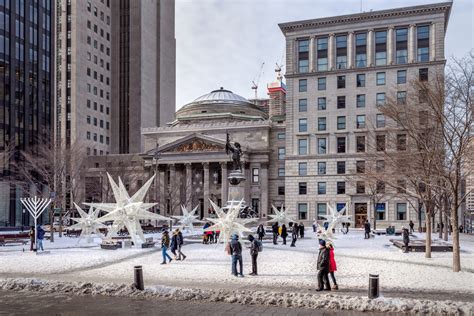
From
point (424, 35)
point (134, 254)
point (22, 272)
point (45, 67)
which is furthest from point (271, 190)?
point (22, 272)

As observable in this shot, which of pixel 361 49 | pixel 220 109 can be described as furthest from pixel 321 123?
pixel 220 109

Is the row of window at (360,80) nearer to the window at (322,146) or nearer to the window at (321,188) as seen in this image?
the window at (322,146)

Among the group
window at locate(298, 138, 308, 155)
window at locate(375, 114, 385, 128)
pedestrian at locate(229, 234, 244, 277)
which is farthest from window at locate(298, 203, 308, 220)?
pedestrian at locate(229, 234, 244, 277)

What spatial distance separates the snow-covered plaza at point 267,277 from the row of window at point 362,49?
54798 millimetres

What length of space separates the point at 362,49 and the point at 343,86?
629 centimetres

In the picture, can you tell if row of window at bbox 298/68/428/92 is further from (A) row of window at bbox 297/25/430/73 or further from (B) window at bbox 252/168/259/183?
(B) window at bbox 252/168/259/183

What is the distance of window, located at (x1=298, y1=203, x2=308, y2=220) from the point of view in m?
84.1

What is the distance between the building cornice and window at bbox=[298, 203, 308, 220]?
1076 inches

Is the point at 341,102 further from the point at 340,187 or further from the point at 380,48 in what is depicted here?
the point at 340,187

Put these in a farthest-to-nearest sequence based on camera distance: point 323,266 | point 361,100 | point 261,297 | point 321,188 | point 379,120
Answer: point 321,188 < point 361,100 < point 379,120 < point 323,266 < point 261,297

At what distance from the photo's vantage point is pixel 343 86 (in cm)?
8281

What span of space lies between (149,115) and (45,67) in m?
47.7

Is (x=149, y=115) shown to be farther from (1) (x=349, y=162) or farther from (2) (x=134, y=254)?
(2) (x=134, y=254)

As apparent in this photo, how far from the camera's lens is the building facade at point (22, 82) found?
246ft
